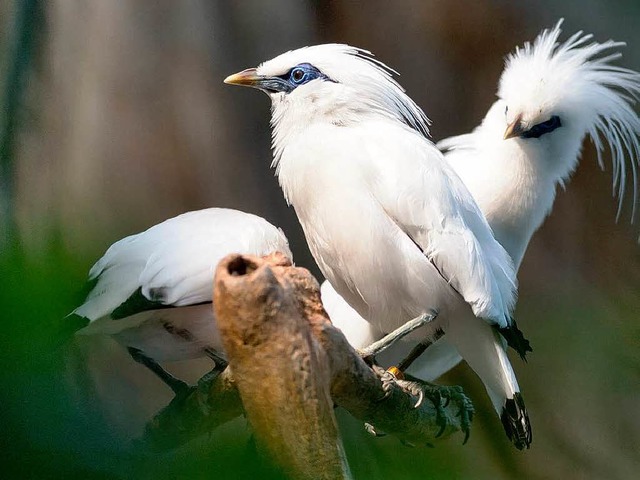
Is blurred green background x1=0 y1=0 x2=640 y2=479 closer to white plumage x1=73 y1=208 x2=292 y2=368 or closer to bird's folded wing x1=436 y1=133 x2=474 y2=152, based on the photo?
white plumage x1=73 y1=208 x2=292 y2=368

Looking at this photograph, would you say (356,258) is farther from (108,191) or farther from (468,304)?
(108,191)

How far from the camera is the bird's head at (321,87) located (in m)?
1.33

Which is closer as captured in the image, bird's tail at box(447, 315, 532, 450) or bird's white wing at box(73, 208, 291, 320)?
bird's white wing at box(73, 208, 291, 320)

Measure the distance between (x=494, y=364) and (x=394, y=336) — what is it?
20cm

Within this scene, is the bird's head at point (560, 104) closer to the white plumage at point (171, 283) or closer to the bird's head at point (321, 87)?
the bird's head at point (321, 87)

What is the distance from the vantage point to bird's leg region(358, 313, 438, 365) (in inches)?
47.6

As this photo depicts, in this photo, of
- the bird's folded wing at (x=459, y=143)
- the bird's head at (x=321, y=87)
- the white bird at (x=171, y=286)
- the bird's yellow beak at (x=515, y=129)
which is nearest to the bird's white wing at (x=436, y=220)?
the bird's head at (x=321, y=87)

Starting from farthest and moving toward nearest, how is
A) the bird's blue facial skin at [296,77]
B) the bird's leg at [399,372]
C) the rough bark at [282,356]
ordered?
the bird's blue facial skin at [296,77] → the bird's leg at [399,372] → the rough bark at [282,356]

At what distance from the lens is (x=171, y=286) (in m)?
1.18

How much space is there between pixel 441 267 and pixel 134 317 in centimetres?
49

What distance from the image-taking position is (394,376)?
1.22m

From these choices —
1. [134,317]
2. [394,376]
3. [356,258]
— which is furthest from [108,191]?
[394,376]

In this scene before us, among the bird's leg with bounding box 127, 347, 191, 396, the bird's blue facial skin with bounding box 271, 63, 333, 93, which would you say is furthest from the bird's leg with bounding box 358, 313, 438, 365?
the bird's blue facial skin with bounding box 271, 63, 333, 93

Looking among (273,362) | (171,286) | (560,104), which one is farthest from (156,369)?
(560,104)
